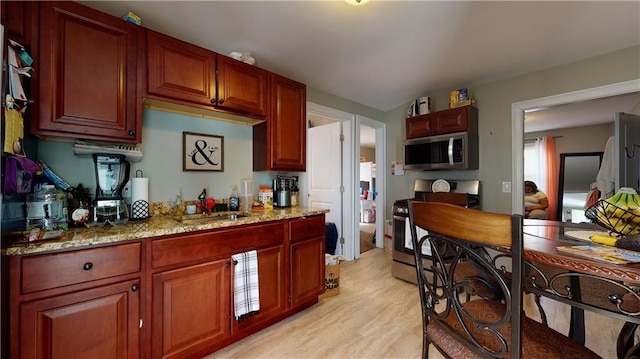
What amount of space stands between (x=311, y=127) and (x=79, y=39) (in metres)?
2.96

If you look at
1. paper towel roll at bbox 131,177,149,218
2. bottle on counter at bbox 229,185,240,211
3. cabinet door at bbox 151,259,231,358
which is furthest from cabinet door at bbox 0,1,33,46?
bottle on counter at bbox 229,185,240,211

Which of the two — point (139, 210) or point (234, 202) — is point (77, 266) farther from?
point (234, 202)

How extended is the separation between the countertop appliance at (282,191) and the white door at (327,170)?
3.80ft

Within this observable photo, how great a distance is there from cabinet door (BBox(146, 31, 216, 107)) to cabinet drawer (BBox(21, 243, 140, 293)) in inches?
39.5

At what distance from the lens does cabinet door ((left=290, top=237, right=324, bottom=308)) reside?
6.74ft

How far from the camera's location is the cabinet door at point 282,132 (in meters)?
2.29

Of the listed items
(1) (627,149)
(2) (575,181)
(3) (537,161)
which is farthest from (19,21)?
(2) (575,181)

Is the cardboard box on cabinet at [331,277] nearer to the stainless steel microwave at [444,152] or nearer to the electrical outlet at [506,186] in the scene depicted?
the stainless steel microwave at [444,152]

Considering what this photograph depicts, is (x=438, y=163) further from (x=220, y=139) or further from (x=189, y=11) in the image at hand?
(x=189, y=11)

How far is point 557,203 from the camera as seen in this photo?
534 centimetres

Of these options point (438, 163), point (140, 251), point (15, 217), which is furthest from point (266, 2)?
point (438, 163)

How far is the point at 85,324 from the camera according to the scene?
122cm

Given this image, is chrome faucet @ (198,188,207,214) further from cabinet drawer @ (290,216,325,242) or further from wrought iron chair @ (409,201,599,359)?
wrought iron chair @ (409,201,599,359)

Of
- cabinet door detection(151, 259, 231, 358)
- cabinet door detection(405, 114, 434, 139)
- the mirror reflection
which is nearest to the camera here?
cabinet door detection(151, 259, 231, 358)
